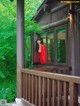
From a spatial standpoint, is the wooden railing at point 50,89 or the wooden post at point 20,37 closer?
the wooden railing at point 50,89

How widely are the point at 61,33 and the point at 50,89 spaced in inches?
164

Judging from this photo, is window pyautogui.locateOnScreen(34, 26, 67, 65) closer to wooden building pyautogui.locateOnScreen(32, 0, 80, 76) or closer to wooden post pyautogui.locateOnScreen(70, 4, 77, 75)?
wooden building pyautogui.locateOnScreen(32, 0, 80, 76)

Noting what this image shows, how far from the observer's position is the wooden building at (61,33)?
7160 mm

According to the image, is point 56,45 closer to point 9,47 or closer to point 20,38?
point 9,47

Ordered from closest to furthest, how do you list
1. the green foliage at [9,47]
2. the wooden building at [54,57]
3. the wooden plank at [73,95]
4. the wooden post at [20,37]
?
1. the wooden plank at [73,95]
2. the wooden building at [54,57]
3. the wooden post at [20,37]
4. the green foliage at [9,47]

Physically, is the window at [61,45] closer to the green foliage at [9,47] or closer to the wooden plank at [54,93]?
the green foliage at [9,47]

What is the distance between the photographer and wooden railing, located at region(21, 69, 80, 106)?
3.92m

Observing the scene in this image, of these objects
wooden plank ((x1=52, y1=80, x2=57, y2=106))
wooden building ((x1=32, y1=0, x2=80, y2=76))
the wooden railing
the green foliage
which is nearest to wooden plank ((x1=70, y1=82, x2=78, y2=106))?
the wooden railing

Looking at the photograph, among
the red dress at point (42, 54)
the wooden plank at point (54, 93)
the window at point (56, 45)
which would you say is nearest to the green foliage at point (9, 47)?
the red dress at point (42, 54)

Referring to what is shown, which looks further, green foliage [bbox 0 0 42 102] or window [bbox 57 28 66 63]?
green foliage [bbox 0 0 42 102]

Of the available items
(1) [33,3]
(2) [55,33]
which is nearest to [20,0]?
(2) [55,33]

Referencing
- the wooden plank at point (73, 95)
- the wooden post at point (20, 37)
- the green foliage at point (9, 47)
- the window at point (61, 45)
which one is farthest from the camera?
the green foliage at point (9, 47)

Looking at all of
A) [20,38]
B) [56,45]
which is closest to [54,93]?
[20,38]

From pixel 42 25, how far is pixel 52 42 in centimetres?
171
